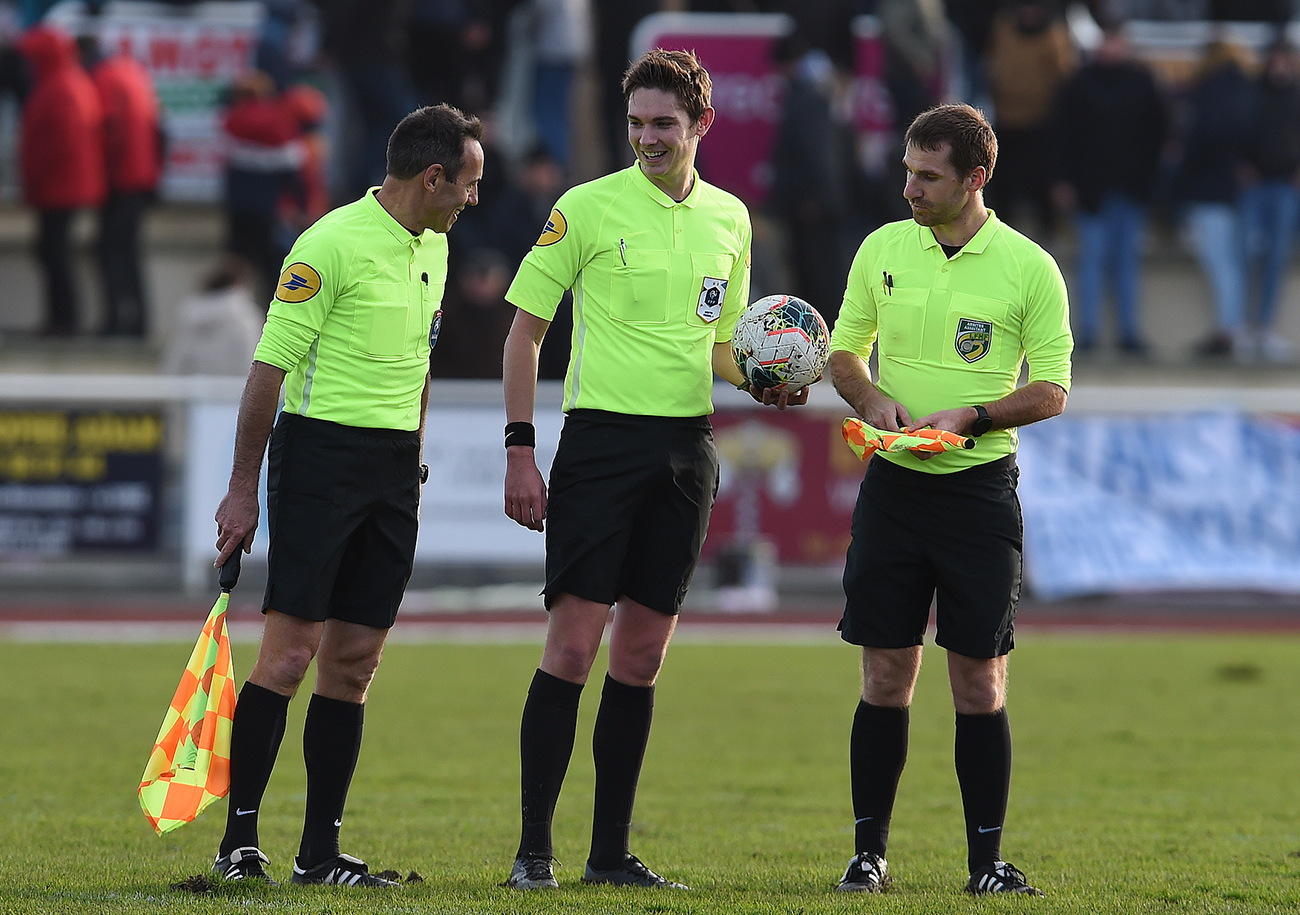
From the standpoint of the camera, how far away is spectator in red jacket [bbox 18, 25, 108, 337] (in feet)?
50.6

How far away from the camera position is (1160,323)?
18094mm

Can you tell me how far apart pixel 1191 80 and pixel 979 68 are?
6.49 feet

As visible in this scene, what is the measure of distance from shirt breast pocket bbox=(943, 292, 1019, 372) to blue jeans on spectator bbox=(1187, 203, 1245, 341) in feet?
40.3

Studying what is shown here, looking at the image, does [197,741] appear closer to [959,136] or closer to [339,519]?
[339,519]

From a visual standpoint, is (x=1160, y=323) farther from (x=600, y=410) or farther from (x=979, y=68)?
(x=600, y=410)

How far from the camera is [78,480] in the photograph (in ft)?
44.9

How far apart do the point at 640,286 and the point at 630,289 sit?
0.10ft

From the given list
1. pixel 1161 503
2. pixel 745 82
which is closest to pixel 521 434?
pixel 1161 503

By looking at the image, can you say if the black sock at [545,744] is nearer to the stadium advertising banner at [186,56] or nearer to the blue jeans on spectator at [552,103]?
the blue jeans on spectator at [552,103]

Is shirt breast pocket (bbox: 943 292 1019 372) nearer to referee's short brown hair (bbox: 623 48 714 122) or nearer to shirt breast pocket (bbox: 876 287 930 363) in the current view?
shirt breast pocket (bbox: 876 287 930 363)

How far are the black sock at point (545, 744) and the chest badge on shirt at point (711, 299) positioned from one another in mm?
1195

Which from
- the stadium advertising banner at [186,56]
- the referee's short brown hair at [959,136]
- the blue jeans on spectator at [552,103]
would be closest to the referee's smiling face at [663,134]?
the referee's short brown hair at [959,136]

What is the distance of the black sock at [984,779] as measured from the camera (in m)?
5.30

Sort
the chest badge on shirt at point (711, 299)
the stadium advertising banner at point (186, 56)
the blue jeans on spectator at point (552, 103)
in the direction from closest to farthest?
the chest badge on shirt at point (711, 299) → the blue jeans on spectator at point (552, 103) → the stadium advertising banner at point (186, 56)
